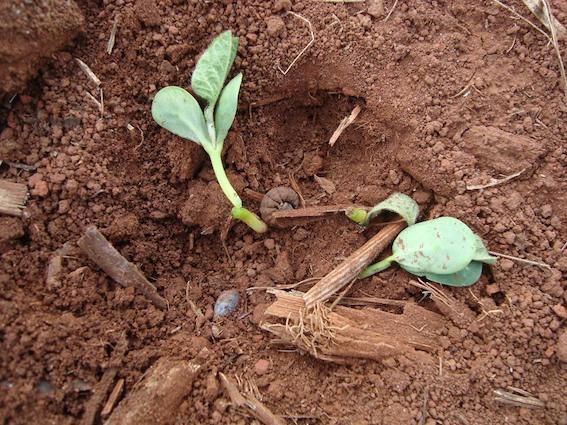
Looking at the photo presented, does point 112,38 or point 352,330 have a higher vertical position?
point 112,38

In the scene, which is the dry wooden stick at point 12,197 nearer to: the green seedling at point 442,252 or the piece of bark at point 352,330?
the piece of bark at point 352,330

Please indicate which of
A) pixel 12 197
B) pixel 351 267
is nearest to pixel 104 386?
pixel 12 197

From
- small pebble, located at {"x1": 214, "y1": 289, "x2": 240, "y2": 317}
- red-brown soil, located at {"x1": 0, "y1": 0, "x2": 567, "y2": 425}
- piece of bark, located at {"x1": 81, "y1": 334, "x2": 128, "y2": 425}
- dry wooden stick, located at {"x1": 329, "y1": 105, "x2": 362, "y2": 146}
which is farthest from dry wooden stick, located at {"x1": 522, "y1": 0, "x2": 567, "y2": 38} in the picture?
piece of bark, located at {"x1": 81, "y1": 334, "x2": 128, "y2": 425}

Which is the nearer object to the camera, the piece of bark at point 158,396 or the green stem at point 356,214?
the piece of bark at point 158,396

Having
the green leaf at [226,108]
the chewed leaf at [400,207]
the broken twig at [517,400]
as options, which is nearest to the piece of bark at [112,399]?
the green leaf at [226,108]

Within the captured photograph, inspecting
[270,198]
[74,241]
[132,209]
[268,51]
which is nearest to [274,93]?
[268,51]

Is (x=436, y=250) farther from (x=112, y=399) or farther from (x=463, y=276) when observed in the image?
(x=112, y=399)
